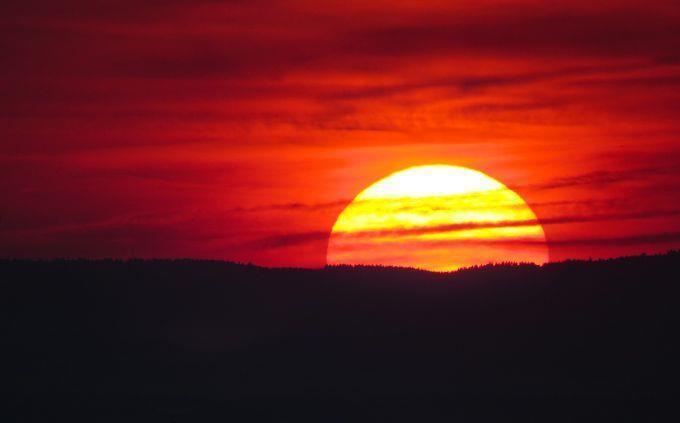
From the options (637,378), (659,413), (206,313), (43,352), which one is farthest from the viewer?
(206,313)

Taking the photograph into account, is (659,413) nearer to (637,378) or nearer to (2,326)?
(637,378)

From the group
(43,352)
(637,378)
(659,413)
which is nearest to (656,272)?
(637,378)

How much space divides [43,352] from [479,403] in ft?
34.0

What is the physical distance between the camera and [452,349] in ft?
104

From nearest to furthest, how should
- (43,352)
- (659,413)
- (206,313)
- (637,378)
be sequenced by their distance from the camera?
(659,413) < (637,378) < (43,352) < (206,313)

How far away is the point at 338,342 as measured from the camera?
32125 millimetres

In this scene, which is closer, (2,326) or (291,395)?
(291,395)

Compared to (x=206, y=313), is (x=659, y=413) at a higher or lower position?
lower

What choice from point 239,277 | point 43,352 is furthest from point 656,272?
point 43,352

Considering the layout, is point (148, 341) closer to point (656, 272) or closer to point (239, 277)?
point (239, 277)

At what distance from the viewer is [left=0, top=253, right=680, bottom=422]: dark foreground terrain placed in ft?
92.1

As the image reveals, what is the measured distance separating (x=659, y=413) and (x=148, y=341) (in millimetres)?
12272

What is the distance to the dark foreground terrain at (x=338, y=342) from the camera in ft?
92.1

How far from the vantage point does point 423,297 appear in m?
34.6
